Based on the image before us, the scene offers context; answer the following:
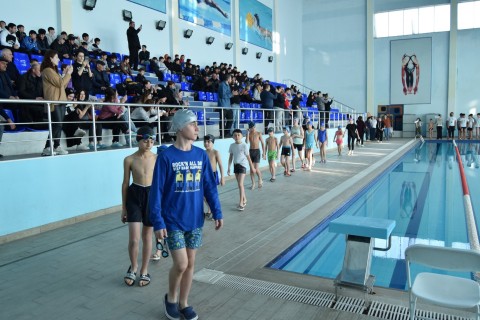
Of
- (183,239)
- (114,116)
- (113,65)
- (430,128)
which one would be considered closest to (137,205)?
(183,239)

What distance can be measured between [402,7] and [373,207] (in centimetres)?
2471

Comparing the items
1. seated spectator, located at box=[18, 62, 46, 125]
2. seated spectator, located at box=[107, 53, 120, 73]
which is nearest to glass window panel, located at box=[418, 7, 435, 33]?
seated spectator, located at box=[107, 53, 120, 73]

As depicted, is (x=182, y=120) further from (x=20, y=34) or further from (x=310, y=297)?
(x=20, y=34)

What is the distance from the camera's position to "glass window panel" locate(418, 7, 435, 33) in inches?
1084

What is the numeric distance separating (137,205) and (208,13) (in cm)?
1680

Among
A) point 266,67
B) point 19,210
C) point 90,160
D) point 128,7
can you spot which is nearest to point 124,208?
point 19,210

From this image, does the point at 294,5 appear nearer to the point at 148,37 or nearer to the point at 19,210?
the point at 148,37

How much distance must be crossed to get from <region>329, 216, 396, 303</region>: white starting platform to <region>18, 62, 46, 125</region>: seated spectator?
554cm

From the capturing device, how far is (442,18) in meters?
27.3

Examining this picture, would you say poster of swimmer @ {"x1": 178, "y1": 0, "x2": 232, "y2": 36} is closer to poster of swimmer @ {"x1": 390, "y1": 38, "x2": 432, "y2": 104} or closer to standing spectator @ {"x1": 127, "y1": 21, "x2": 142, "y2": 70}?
standing spectator @ {"x1": 127, "y1": 21, "x2": 142, "y2": 70}

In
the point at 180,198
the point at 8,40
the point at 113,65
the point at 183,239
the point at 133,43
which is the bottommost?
the point at 183,239

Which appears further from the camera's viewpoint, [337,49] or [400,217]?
[337,49]

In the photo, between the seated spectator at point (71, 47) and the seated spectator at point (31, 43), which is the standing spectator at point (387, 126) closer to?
the seated spectator at point (71, 47)

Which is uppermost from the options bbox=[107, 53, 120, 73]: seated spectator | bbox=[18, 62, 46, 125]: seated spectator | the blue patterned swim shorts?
bbox=[107, 53, 120, 73]: seated spectator
